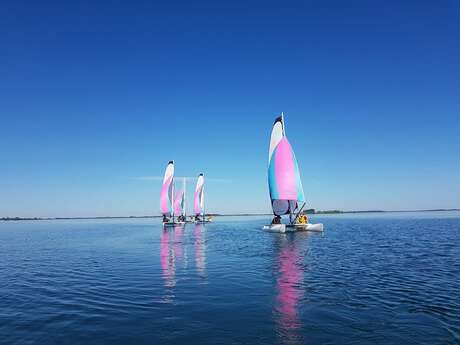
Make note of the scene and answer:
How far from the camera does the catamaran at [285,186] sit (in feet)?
186

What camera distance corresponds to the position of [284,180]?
188 feet

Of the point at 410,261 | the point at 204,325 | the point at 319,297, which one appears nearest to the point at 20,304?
the point at 204,325

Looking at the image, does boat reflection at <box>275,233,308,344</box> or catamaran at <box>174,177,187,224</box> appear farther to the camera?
catamaran at <box>174,177,187,224</box>

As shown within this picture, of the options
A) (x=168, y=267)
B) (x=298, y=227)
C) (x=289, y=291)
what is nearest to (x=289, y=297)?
(x=289, y=291)

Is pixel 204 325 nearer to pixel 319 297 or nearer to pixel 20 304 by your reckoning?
pixel 319 297

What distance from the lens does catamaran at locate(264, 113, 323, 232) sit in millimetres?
56656

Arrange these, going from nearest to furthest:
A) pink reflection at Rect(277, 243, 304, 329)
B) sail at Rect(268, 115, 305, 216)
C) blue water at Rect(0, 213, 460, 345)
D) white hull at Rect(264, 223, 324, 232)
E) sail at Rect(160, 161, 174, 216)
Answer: blue water at Rect(0, 213, 460, 345), pink reflection at Rect(277, 243, 304, 329), white hull at Rect(264, 223, 324, 232), sail at Rect(268, 115, 305, 216), sail at Rect(160, 161, 174, 216)

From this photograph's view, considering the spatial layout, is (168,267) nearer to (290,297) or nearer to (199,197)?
(290,297)

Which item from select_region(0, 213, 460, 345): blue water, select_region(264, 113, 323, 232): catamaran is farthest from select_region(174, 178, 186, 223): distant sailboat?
select_region(0, 213, 460, 345): blue water

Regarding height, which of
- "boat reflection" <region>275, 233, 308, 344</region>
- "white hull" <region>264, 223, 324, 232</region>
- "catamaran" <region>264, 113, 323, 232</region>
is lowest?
"boat reflection" <region>275, 233, 308, 344</region>

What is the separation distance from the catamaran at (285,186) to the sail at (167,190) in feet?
117

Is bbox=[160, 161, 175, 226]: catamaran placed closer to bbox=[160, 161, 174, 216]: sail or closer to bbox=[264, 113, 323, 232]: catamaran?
bbox=[160, 161, 174, 216]: sail

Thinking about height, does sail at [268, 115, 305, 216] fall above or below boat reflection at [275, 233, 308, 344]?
above

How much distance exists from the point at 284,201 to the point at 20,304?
154 ft
